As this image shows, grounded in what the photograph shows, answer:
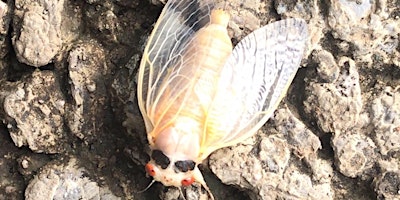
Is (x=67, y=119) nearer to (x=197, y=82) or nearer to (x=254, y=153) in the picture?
(x=197, y=82)

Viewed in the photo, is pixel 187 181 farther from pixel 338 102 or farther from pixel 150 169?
pixel 338 102

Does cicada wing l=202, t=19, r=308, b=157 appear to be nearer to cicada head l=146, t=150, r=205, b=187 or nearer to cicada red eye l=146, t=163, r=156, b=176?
cicada head l=146, t=150, r=205, b=187

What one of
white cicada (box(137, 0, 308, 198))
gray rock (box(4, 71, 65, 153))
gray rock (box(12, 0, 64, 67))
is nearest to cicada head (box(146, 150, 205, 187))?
white cicada (box(137, 0, 308, 198))

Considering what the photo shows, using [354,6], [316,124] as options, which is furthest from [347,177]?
[354,6]

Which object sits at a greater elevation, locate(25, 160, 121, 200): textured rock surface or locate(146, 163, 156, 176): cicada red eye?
locate(146, 163, 156, 176): cicada red eye

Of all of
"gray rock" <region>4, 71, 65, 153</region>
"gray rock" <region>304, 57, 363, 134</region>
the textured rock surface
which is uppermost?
"gray rock" <region>304, 57, 363, 134</region>
